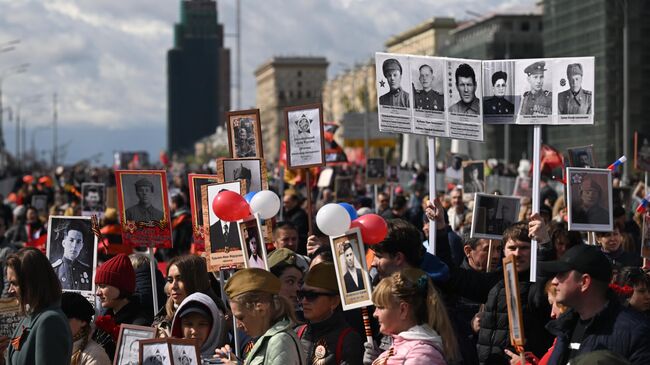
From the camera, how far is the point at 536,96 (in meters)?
8.63

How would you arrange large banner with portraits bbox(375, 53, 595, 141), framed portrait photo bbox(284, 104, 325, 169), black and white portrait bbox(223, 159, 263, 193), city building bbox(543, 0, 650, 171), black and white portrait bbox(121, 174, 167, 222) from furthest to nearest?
city building bbox(543, 0, 650, 171)
framed portrait photo bbox(284, 104, 325, 169)
black and white portrait bbox(121, 174, 167, 222)
black and white portrait bbox(223, 159, 263, 193)
large banner with portraits bbox(375, 53, 595, 141)

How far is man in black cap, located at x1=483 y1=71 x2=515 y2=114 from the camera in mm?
8625

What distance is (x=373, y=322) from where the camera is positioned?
7.19 m

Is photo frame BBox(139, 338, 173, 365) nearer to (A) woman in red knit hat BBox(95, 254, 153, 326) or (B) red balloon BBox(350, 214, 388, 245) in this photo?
(B) red balloon BBox(350, 214, 388, 245)

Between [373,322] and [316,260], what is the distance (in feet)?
1.44

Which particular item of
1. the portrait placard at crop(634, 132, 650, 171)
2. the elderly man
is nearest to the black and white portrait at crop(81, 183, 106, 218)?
the portrait placard at crop(634, 132, 650, 171)

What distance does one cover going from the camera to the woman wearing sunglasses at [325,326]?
6312 mm

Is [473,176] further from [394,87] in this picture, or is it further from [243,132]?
[394,87]

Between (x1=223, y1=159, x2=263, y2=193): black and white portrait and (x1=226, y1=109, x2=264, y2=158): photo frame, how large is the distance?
0.63 meters

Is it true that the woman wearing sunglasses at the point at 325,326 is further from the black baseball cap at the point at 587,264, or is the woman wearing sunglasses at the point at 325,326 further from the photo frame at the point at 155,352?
the black baseball cap at the point at 587,264

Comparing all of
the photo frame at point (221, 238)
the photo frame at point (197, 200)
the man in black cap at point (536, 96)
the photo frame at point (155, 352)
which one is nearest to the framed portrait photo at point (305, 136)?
the photo frame at point (197, 200)

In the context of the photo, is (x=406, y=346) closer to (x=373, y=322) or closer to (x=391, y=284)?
(x=391, y=284)

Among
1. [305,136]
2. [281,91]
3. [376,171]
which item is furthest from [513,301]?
[281,91]

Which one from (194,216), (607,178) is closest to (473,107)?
(607,178)
